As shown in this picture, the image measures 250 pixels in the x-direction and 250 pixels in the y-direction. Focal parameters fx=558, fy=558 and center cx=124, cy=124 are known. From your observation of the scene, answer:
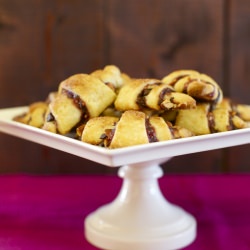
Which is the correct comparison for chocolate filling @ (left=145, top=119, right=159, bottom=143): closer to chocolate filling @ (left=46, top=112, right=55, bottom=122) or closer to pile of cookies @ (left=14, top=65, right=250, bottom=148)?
pile of cookies @ (left=14, top=65, right=250, bottom=148)

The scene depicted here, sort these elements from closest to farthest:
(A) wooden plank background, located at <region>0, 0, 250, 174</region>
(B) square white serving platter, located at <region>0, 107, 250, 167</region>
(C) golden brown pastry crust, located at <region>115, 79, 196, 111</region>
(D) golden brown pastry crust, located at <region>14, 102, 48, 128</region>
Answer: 1. (B) square white serving platter, located at <region>0, 107, 250, 167</region>
2. (C) golden brown pastry crust, located at <region>115, 79, 196, 111</region>
3. (D) golden brown pastry crust, located at <region>14, 102, 48, 128</region>
4. (A) wooden plank background, located at <region>0, 0, 250, 174</region>

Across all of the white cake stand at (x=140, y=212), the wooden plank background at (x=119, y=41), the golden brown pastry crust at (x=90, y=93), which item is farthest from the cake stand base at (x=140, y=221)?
the wooden plank background at (x=119, y=41)

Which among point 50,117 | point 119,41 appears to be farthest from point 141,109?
point 119,41

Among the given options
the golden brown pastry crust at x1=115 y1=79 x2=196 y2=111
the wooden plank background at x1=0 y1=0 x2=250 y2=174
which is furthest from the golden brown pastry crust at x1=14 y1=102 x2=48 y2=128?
the wooden plank background at x1=0 y1=0 x2=250 y2=174

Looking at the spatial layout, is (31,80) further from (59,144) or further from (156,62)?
(59,144)

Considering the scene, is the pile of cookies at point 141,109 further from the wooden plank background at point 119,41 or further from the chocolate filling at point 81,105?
the wooden plank background at point 119,41

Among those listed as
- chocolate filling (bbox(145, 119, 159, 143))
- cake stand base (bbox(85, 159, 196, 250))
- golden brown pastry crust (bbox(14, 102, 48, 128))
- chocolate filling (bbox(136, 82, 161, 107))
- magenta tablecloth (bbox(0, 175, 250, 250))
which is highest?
chocolate filling (bbox(136, 82, 161, 107))

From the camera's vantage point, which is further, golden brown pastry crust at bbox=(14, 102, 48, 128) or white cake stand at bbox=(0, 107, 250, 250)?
golden brown pastry crust at bbox=(14, 102, 48, 128)

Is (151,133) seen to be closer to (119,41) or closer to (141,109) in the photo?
(141,109)
